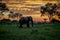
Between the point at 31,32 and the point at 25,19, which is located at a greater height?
the point at 25,19

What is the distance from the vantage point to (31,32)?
2443mm

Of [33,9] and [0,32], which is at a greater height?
[33,9]

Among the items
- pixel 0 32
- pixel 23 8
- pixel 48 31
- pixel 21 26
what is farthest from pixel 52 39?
pixel 0 32

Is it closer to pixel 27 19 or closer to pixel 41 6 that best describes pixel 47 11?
pixel 41 6


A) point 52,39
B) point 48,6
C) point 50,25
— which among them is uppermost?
point 48,6

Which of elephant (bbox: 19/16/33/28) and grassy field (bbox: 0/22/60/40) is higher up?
elephant (bbox: 19/16/33/28)

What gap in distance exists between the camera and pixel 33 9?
251 centimetres

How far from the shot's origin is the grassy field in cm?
242

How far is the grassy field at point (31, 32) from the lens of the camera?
2424 millimetres

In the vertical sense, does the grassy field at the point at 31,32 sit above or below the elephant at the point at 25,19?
below

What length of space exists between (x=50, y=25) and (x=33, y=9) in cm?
40

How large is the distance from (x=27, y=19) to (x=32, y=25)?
0.46 feet

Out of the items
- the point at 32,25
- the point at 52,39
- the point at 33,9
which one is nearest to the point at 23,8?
the point at 33,9

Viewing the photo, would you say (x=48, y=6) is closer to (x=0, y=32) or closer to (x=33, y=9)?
(x=33, y=9)
